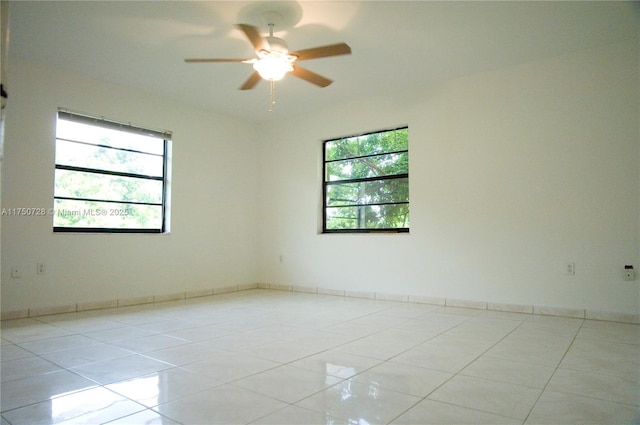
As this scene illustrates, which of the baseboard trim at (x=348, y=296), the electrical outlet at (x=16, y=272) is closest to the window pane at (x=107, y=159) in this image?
the electrical outlet at (x=16, y=272)

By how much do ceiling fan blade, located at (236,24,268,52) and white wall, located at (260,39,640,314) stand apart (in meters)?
2.06

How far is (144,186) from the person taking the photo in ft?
16.5

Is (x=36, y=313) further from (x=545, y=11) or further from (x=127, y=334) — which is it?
(x=545, y=11)

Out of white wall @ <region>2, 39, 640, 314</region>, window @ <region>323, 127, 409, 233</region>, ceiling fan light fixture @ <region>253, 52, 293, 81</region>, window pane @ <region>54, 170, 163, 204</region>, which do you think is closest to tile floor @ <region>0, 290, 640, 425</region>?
white wall @ <region>2, 39, 640, 314</region>

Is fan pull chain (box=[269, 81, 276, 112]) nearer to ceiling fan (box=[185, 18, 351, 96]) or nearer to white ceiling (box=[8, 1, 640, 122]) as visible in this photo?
white ceiling (box=[8, 1, 640, 122])

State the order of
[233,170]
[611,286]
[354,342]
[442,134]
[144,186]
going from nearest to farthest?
[354,342]
[611,286]
[442,134]
[144,186]
[233,170]

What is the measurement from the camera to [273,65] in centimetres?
313

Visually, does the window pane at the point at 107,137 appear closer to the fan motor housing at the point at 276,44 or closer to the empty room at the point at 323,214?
the empty room at the point at 323,214

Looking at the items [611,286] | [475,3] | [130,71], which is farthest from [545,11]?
[130,71]

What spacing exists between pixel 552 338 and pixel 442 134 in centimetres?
245

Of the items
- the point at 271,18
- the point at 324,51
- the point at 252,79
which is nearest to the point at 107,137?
the point at 252,79

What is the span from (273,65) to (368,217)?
2670mm

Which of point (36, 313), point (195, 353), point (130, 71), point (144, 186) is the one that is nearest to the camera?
point (195, 353)

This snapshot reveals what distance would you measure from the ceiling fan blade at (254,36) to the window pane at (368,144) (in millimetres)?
2476
